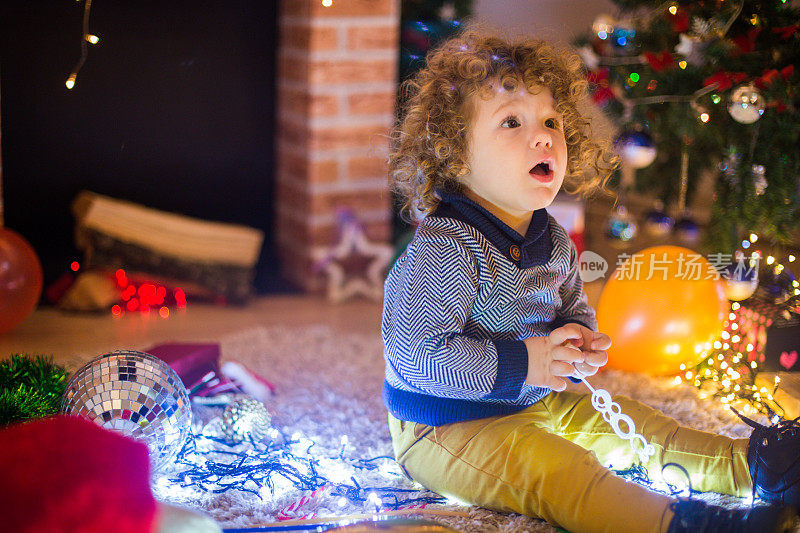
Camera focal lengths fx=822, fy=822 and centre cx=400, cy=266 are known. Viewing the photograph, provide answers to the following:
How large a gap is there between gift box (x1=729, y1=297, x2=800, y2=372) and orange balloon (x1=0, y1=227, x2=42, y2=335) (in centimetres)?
129

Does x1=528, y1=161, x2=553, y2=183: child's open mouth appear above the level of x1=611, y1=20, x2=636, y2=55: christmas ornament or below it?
below

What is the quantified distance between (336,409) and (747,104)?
0.91 m

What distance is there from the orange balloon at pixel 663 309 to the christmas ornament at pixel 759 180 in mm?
214

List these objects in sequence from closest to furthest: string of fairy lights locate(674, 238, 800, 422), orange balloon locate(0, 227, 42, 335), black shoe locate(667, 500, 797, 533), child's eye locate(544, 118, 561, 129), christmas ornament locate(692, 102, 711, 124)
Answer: black shoe locate(667, 500, 797, 533)
child's eye locate(544, 118, 561, 129)
string of fairy lights locate(674, 238, 800, 422)
orange balloon locate(0, 227, 42, 335)
christmas ornament locate(692, 102, 711, 124)

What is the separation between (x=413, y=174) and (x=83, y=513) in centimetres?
66

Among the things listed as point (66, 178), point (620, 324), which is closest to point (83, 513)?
point (620, 324)

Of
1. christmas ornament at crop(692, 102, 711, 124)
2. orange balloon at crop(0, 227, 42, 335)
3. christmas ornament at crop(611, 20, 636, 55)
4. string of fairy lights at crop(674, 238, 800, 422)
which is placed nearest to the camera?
string of fairy lights at crop(674, 238, 800, 422)

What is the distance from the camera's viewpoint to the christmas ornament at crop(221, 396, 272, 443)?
3.96 feet

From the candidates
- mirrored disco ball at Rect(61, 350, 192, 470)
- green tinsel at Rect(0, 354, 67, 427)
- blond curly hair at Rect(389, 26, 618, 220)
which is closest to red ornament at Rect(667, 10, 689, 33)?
blond curly hair at Rect(389, 26, 618, 220)

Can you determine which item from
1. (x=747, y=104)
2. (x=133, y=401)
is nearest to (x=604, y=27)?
(x=747, y=104)

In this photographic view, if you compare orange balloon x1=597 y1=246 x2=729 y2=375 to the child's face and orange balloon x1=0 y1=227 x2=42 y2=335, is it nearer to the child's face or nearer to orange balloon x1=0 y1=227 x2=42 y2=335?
the child's face

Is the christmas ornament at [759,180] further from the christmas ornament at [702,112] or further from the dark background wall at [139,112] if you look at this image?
the dark background wall at [139,112]

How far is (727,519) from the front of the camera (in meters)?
0.90

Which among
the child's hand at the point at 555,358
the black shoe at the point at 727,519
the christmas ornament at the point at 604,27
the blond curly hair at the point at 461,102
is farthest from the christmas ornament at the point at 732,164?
the black shoe at the point at 727,519
